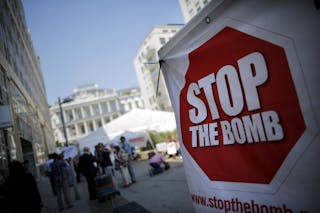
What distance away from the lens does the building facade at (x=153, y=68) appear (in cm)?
5094

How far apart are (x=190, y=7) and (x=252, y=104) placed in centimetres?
3807

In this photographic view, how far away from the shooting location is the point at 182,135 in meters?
2.62

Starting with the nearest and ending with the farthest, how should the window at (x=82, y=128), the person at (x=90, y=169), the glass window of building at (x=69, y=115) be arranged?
the person at (x=90, y=169)
the window at (x=82, y=128)
the glass window of building at (x=69, y=115)

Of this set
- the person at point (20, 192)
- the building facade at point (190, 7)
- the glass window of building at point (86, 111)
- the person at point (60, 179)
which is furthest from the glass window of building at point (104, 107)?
the person at point (20, 192)

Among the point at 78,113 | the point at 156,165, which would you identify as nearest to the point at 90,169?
the point at 156,165

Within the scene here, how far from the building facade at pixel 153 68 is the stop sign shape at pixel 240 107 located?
4302 centimetres

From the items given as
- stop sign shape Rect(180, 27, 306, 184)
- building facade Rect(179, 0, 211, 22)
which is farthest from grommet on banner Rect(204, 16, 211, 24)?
building facade Rect(179, 0, 211, 22)

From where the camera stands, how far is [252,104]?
178cm

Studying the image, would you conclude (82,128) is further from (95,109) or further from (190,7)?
(190,7)

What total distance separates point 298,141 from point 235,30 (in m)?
0.97

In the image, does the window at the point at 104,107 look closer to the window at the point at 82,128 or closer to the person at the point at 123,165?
the window at the point at 82,128

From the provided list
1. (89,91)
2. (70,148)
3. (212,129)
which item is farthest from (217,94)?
(89,91)

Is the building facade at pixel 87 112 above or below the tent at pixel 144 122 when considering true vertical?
above

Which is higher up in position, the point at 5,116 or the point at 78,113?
the point at 78,113
